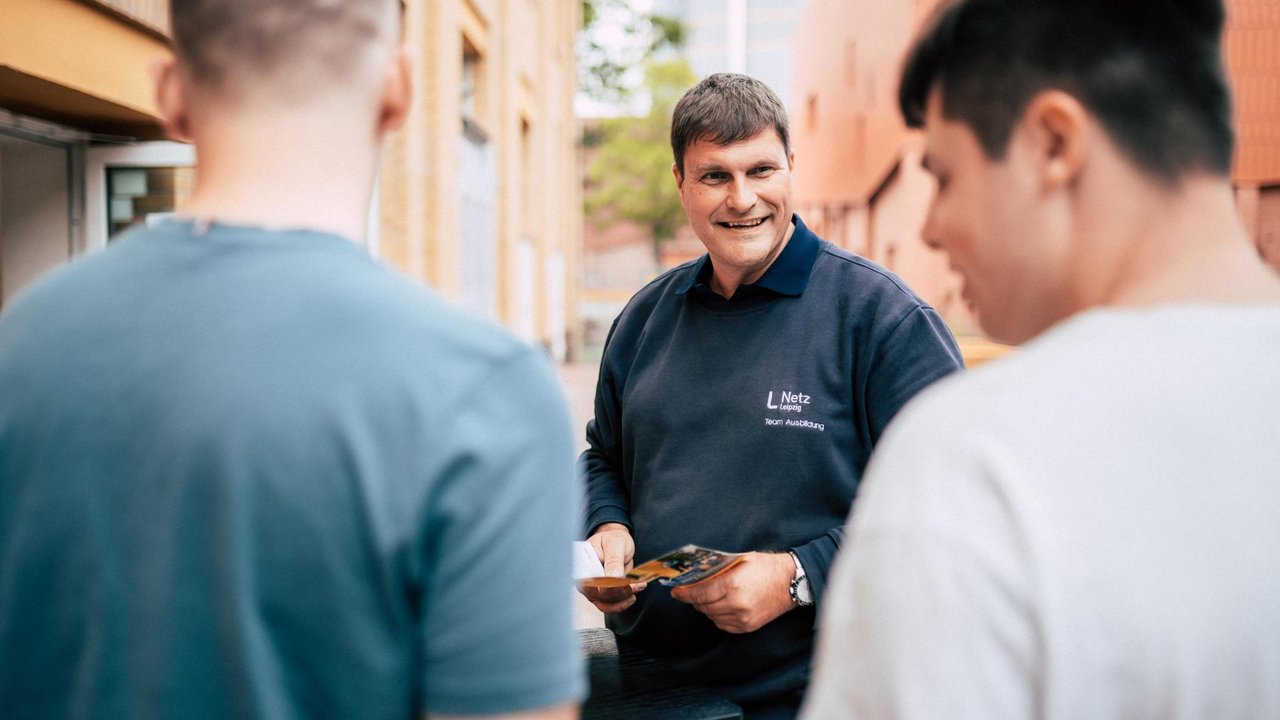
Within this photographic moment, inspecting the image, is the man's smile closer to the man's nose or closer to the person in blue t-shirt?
the man's nose

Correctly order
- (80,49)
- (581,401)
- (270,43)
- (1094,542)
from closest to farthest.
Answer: (1094,542)
(270,43)
(80,49)
(581,401)

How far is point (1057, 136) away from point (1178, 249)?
16 centimetres

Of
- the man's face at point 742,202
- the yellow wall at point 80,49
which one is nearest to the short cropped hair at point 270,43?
the man's face at point 742,202

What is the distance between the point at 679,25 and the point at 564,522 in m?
36.3

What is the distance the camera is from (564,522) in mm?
1051

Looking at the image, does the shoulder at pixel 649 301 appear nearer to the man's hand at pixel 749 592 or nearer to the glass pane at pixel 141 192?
the man's hand at pixel 749 592

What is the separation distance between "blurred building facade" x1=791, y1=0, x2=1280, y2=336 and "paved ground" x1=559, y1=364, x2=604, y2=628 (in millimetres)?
3205

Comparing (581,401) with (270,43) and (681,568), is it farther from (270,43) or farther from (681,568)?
(270,43)

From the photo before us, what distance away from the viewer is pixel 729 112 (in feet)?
8.40

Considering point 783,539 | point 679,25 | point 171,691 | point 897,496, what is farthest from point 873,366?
point 679,25

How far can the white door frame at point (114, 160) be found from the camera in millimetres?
4668

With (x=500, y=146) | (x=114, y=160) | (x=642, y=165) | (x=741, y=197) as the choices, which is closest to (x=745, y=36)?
(x=642, y=165)

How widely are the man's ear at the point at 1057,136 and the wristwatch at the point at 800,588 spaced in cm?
131

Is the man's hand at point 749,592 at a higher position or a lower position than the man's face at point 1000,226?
lower
